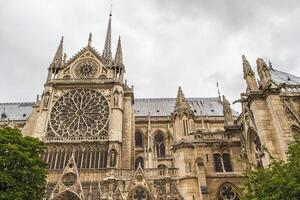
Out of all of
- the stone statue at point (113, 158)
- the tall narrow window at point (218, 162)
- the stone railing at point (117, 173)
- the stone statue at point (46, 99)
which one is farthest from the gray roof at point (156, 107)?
the tall narrow window at point (218, 162)

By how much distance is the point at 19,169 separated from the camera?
54.0 feet

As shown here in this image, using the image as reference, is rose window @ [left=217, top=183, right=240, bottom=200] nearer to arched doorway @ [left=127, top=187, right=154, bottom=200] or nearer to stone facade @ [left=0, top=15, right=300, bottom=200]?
stone facade @ [left=0, top=15, right=300, bottom=200]

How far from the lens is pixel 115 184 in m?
23.2

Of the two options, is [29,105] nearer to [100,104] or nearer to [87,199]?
[100,104]


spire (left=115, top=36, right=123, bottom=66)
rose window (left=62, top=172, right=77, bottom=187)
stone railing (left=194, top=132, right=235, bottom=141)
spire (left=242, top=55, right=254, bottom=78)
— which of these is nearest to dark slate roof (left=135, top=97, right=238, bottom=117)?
spire (left=115, top=36, right=123, bottom=66)

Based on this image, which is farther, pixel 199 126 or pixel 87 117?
pixel 199 126

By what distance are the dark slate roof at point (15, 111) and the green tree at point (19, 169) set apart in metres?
27.8

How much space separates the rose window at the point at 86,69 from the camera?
3462cm

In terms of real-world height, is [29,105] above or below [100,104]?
above

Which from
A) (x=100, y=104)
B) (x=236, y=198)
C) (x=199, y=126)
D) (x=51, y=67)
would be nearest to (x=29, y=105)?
(x=51, y=67)

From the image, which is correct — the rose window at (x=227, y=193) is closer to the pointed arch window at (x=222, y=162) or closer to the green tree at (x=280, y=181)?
the pointed arch window at (x=222, y=162)

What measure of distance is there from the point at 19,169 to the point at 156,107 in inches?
1253

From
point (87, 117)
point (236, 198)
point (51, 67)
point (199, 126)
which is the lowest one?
point (236, 198)

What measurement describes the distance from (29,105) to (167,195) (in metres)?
35.2
